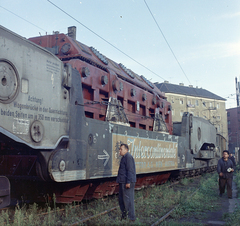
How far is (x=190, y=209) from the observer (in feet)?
26.4

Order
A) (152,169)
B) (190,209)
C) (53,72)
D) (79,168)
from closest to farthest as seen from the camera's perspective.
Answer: (53,72), (79,168), (190,209), (152,169)

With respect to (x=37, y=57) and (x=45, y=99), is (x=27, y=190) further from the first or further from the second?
(x=37, y=57)

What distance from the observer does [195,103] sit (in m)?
66.6

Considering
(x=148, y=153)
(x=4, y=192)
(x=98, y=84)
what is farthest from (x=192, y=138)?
(x=4, y=192)

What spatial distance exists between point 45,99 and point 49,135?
31.0 inches

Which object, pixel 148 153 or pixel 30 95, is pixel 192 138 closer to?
pixel 148 153

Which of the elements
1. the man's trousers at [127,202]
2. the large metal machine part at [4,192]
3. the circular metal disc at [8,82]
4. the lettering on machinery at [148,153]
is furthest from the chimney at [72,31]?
the large metal machine part at [4,192]

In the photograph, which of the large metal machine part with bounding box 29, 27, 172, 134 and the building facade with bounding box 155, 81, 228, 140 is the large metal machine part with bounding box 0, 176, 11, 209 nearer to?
the large metal machine part with bounding box 29, 27, 172, 134

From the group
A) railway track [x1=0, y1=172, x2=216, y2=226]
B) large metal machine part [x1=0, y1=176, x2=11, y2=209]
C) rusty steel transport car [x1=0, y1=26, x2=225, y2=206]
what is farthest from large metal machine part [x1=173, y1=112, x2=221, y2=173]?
large metal machine part [x1=0, y1=176, x2=11, y2=209]

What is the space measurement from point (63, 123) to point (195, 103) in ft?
205

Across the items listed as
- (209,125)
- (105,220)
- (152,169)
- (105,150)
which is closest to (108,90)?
(105,150)

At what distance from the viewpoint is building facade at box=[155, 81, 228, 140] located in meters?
62.4

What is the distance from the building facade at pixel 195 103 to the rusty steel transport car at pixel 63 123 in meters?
51.5

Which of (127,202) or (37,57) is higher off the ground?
(37,57)
